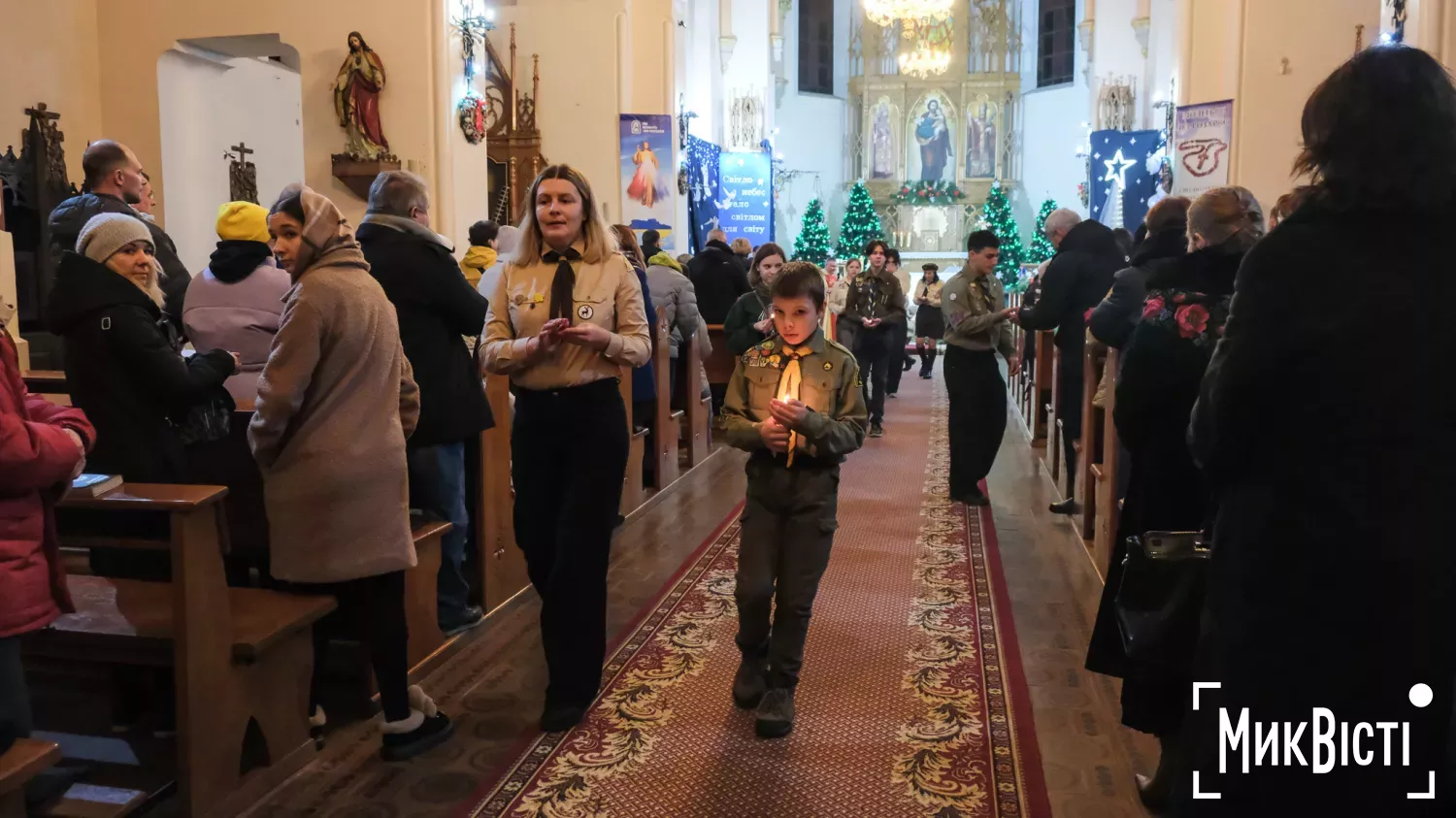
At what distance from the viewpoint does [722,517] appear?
21.1ft

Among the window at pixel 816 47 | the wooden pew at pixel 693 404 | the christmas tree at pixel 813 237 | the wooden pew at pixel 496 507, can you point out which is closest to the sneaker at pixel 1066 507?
the wooden pew at pixel 693 404

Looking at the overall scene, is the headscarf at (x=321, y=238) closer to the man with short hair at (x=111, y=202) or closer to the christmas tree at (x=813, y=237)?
the man with short hair at (x=111, y=202)

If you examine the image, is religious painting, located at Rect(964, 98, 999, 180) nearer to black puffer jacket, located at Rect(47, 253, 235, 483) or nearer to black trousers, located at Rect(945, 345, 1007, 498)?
black trousers, located at Rect(945, 345, 1007, 498)

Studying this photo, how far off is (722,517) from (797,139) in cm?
2105

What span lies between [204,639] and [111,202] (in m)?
2.47

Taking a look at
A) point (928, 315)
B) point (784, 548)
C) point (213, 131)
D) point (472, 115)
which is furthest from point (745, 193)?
point (784, 548)

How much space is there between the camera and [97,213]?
429 cm

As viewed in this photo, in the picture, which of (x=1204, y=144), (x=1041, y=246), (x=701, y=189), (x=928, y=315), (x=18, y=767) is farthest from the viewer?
(x=1041, y=246)

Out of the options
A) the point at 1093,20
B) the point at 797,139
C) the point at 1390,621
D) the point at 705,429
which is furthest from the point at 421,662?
the point at 797,139

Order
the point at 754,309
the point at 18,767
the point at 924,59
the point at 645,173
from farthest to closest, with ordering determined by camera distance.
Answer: the point at 924,59 → the point at 645,173 → the point at 754,309 → the point at 18,767

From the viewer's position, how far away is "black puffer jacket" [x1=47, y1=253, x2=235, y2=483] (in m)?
3.21

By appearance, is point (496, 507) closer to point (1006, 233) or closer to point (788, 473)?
point (788, 473)

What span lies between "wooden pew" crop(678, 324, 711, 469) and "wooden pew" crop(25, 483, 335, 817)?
4759 millimetres

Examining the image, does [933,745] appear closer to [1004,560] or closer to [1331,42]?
[1004,560]
